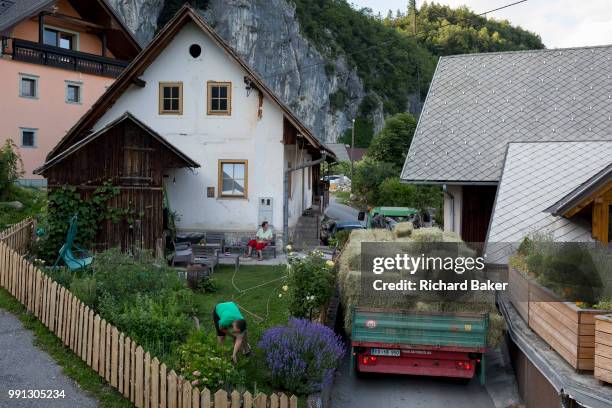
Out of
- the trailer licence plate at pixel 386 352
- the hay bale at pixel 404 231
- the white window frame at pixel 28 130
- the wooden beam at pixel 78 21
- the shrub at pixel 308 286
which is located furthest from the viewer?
the wooden beam at pixel 78 21

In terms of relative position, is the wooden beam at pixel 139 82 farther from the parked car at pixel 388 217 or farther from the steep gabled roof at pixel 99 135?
the parked car at pixel 388 217

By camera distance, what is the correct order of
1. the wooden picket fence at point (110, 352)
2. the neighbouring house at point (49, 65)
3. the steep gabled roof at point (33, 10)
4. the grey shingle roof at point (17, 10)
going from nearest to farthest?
the wooden picket fence at point (110, 352) → the grey shingle roof at point (17, 10) → the steep gabled roof at point (33, 10) → the neighbouring house at point (49, 65)

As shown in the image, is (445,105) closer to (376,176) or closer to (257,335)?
(257,335)

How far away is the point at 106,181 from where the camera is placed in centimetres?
1761

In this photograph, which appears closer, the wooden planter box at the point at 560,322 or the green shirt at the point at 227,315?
the wooden planter box at the point at 560,322

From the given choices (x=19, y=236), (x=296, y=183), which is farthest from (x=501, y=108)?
(x=19, y=236)

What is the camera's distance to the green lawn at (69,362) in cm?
780

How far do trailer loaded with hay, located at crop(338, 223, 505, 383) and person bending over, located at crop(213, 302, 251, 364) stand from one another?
164 centimetres

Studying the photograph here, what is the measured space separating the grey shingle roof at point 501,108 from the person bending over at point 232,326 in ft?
29.0

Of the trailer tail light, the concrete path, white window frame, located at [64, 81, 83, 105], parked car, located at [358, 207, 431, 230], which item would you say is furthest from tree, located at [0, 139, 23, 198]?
the trailer tail light

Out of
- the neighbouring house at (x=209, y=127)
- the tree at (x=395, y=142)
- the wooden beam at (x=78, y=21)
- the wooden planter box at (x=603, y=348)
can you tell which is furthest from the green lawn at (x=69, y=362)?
the tree at (x=395, y=142)

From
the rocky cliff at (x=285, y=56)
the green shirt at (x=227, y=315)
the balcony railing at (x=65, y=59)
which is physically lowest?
the green shirt at (x=227, y=315)

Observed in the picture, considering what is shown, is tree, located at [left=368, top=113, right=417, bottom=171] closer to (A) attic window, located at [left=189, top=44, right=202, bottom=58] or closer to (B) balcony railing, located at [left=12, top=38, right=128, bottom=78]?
(B) balcony railing, located at [left=12, top=38, right=128, bottom=78]

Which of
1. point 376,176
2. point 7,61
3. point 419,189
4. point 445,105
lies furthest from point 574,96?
point 7,61
